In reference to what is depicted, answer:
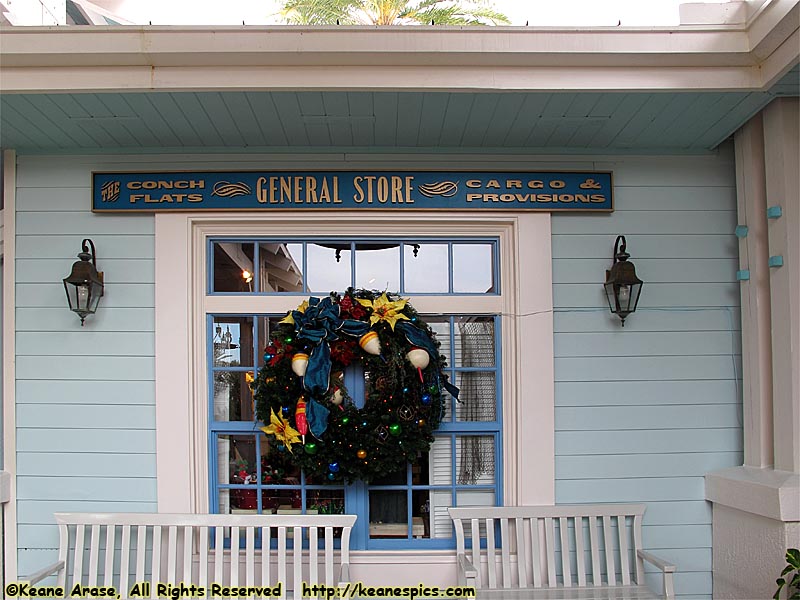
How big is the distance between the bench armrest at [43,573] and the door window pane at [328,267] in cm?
188

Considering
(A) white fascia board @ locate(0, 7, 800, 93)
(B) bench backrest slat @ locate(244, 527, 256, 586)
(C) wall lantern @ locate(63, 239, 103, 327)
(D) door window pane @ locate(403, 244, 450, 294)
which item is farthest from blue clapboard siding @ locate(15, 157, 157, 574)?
(D) door window pane @ locate(403, 244, 450, 294)

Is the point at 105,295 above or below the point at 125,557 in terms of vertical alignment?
above

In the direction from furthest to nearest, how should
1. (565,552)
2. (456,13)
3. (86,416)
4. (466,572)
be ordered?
(456,13), (86,416), (565,552), (466,572)

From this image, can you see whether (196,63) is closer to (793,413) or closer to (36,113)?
(36,113)

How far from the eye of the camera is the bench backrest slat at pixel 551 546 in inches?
132

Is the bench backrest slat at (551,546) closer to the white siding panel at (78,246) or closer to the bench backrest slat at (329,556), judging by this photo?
the bench backrest slat at (329,556)

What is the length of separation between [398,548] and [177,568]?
1180 mm

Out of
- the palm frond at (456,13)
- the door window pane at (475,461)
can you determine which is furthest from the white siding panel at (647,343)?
the palm frond at (456,13)

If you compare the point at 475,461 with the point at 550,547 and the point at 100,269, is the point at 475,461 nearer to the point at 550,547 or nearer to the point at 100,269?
the point at 550,547

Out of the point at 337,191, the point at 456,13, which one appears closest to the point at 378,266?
the point at 337,191

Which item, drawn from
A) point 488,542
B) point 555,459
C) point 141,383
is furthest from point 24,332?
point 555,459

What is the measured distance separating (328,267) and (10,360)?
1.77 m

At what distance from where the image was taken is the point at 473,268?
12.0 ft

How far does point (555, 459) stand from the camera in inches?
137
